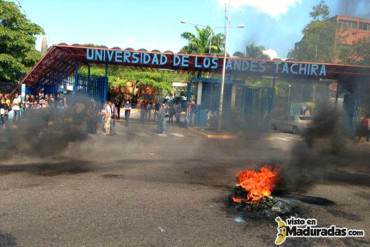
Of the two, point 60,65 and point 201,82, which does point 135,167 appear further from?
point 60,65

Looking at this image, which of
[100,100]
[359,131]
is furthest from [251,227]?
[100,100]

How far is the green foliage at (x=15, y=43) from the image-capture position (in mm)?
27891

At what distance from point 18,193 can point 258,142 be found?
11.4 metres

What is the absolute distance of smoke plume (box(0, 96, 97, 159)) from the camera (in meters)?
13.3

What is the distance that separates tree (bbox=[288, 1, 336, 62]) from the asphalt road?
13.4 ft

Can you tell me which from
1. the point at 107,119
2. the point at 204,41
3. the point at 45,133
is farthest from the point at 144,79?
the point at 45,133

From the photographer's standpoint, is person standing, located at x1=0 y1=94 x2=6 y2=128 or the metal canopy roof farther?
the metal canopy roof

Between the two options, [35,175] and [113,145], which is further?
[113,145]

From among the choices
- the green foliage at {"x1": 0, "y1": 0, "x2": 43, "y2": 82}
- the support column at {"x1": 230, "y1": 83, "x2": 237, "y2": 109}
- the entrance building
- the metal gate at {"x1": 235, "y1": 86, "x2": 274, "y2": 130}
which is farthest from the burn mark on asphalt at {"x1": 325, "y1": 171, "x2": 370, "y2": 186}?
the green foliage at {"x1": 0, "y1": 0, "x2": 43, "y2": 82}

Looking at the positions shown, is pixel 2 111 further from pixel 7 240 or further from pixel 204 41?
pixel 204 41

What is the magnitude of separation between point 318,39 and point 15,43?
18789 mm

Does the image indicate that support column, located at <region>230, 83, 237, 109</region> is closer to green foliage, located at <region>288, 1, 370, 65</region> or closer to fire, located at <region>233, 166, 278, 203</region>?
green foliage, located at <region>288, 1, 370, 65</region>

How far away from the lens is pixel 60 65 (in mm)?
27938

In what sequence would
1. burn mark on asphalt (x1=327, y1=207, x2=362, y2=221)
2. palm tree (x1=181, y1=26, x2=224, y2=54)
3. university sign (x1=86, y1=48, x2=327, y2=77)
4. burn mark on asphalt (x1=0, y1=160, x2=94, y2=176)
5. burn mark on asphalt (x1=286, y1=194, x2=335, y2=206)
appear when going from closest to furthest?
burn mark on asphalt (x1=327, y1=207, x2=362, y2=221), burn mark on asphalt (x1=286, y1=194, x2=335, y2=206), burn mark on asphalt (x1=0, y1=160, x2=94, y2=176), university sign (x1=86, y1=48, x2=327, y2=77), palm tree (x1=181, y1=26, x2=224, y2=54)
